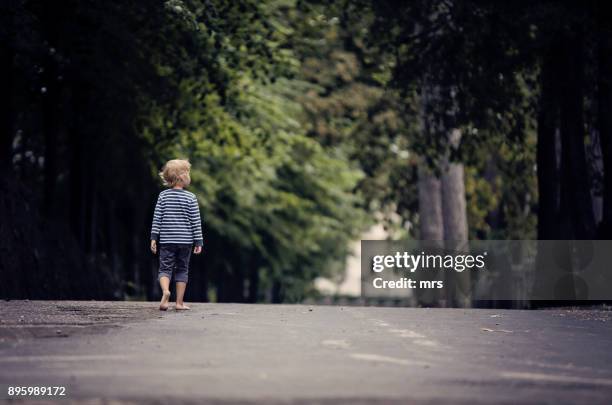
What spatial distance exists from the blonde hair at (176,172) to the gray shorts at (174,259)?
69cm

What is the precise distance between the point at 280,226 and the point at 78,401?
33.9m

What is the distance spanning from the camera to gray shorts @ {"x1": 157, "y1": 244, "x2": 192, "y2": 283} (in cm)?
1497

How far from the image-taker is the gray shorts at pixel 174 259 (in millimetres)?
14969

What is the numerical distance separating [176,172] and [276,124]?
18.7 metres

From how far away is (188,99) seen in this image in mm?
28156

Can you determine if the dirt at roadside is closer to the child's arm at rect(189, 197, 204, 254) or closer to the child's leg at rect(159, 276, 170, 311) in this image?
the child's leg at rect(159, 276, 170, 311)

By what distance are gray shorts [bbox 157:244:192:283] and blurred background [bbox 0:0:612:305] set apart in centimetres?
594

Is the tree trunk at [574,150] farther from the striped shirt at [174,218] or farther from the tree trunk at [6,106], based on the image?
the tree trunk at [6,106]

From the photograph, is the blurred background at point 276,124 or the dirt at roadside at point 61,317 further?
the blurred background at point 276,124

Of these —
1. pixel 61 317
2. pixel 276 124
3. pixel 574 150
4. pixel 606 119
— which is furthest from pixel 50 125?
A: pixel 61 317

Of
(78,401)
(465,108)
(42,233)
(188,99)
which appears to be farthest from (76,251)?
(78,401)

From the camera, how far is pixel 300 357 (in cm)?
952

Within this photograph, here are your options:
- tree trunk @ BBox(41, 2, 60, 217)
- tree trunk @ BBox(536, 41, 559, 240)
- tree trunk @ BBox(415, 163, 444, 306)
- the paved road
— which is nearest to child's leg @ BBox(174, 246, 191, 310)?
the paved road

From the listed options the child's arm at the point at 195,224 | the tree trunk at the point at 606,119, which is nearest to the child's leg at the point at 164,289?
the child's arm at the point at 195,224
